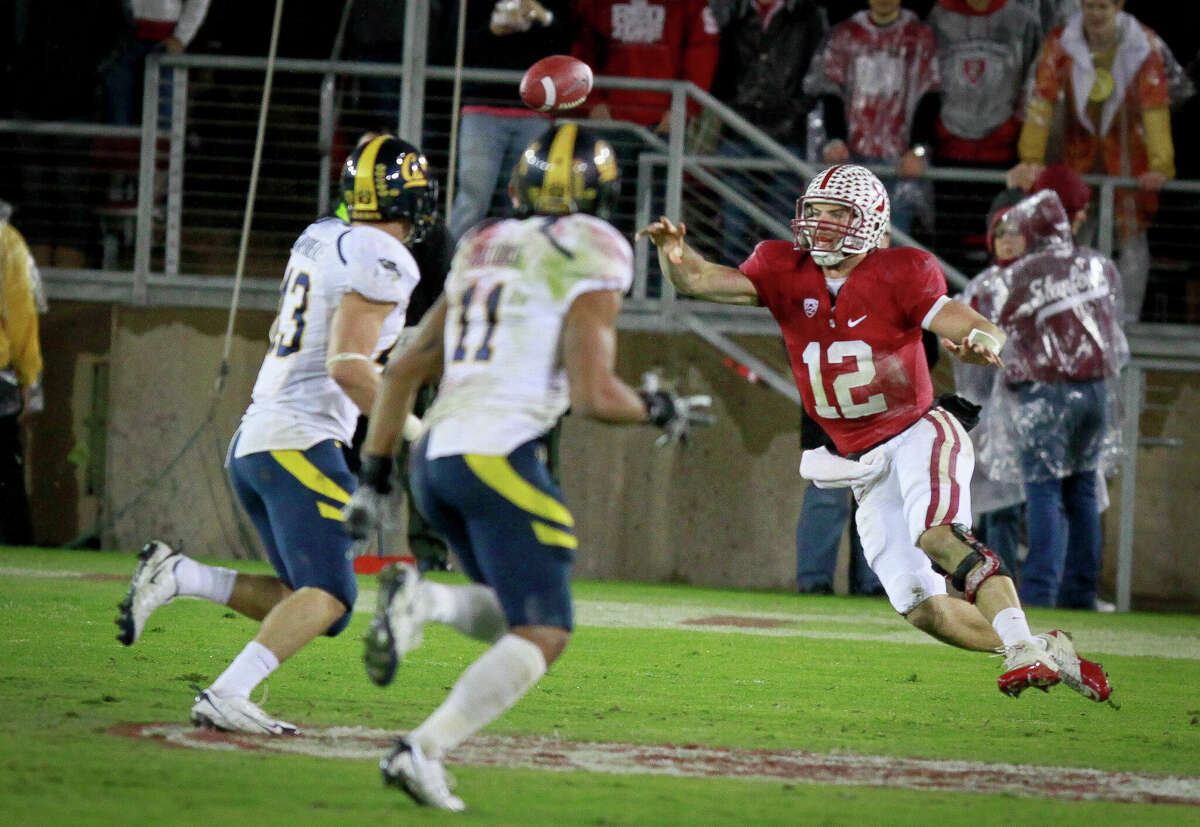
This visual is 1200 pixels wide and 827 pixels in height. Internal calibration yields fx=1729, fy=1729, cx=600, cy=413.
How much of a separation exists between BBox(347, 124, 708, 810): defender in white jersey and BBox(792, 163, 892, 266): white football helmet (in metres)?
2.23

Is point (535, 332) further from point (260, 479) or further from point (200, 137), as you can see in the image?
point (200, 137)

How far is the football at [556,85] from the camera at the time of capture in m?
9.44

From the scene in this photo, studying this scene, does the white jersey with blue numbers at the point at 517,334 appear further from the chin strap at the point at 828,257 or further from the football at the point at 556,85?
the football at the point at 556,85

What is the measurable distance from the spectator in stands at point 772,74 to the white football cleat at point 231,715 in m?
7.29

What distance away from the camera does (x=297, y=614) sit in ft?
17.6

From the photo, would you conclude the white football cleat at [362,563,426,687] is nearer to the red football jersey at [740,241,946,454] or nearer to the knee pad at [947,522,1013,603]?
the knee pad at [947,522,1013,603]

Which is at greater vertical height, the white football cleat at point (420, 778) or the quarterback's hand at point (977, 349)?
the quarterback's hand at point (977, 349)

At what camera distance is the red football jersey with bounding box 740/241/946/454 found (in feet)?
22.3

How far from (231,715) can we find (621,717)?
143cm

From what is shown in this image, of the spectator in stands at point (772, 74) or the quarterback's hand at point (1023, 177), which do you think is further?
the spectator in stands at point (772, 74)

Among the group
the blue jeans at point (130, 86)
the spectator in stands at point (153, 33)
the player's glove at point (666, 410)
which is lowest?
the player's glove at point (666, 410)

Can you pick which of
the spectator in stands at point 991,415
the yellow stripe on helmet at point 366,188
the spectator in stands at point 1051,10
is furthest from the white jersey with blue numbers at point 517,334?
the spectator in stands at point 1051,10

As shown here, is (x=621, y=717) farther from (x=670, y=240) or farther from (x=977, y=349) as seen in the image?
(x=670, y=240)

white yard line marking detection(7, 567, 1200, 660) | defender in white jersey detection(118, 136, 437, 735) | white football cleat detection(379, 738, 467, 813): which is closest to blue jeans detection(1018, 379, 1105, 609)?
white yard line marking detection(7, 567, 1200, 660)
